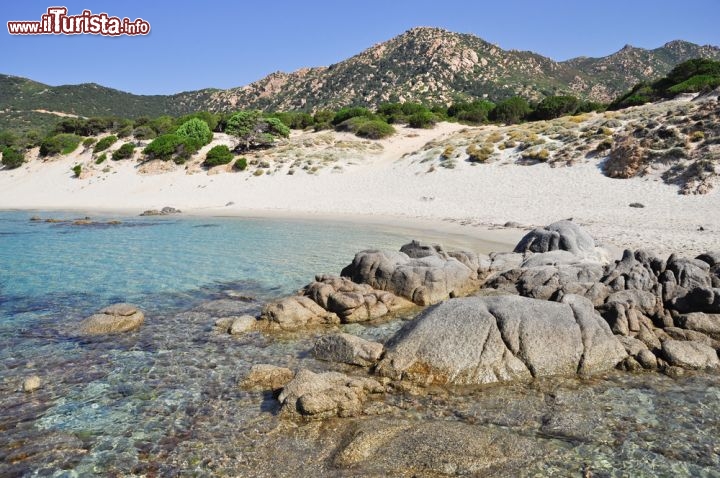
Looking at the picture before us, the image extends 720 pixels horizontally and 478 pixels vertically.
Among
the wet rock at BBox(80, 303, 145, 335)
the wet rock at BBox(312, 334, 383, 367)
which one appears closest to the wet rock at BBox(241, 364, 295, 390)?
the wet rock at BBox(312, 334, 383, 367)

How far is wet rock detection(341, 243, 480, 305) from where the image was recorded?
13156 millimetres

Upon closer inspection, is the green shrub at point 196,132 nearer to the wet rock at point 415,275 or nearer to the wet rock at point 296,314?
the wet rock at point 415,275

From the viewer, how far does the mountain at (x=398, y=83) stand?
95188 mm

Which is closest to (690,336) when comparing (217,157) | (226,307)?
(226,307)

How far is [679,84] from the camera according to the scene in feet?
158

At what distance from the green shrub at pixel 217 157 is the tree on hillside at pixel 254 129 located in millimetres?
4624

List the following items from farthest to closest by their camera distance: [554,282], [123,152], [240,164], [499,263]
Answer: [123,152]
[240,164]
[499,263]
[554,282]

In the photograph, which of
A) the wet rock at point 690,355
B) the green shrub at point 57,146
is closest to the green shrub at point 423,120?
the green shrub at point 57,146

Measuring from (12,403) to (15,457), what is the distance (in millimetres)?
1781

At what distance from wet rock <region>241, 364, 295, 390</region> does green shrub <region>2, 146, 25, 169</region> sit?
64384 mm

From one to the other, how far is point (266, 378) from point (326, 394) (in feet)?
5.14

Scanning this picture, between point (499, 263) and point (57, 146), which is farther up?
point (57, 146)

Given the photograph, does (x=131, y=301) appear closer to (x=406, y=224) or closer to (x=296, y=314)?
(x=296, y=314)

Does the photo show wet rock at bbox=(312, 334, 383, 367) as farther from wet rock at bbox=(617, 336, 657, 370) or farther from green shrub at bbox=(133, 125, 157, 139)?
green shrub at bbox=(133, 125, 157, 139)
